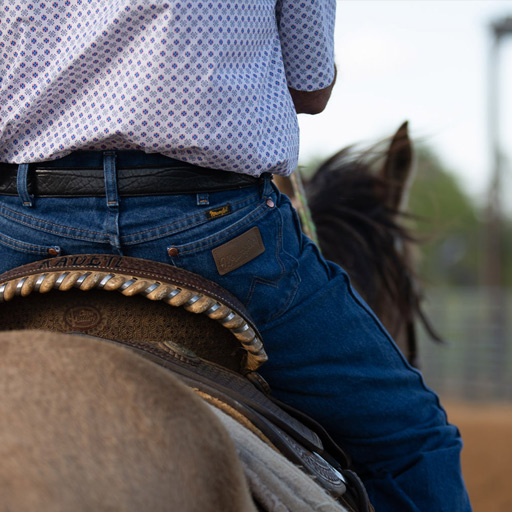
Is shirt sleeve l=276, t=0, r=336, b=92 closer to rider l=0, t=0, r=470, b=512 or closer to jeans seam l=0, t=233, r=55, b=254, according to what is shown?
rider l=0, t=0, r=470, b=512

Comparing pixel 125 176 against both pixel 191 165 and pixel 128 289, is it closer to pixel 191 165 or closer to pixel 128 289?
pixel 191 165

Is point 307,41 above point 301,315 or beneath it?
above

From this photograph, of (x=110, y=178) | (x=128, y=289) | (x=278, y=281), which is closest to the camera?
(x=128, y=289)

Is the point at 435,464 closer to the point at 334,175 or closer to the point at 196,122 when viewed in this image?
the point at 196,122

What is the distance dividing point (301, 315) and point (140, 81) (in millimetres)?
608

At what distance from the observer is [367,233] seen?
2.60 m

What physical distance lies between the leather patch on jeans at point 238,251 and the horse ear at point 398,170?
1480 millimetres

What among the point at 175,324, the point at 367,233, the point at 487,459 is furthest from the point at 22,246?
the point at 487,459

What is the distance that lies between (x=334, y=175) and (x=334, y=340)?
1.41 meters

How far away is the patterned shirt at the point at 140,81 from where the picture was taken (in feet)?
4.06

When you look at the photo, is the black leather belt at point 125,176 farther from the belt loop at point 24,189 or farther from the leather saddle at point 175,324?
the leather saddle at point 175,324

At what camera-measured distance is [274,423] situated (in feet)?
4.07

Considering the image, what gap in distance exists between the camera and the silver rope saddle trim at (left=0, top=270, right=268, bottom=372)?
47.0 inches

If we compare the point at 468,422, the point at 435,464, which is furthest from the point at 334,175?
the point at 468,422
